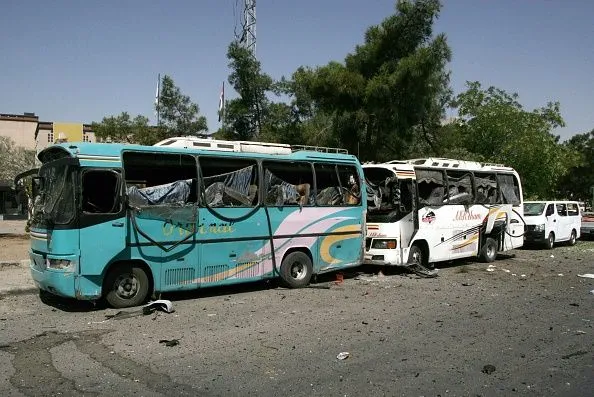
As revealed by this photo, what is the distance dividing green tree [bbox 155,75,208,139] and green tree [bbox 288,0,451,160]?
7.16 meters

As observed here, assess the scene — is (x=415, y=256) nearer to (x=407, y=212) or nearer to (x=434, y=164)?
(x=407, y=212)

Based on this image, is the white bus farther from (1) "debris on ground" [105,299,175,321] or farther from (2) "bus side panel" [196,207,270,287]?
(1) "debris on ground" [105,299,175,321]

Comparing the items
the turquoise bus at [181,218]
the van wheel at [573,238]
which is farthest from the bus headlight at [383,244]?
the van wheel at [573,238]

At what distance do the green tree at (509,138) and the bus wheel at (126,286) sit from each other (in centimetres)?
2072

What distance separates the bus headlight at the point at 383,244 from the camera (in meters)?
13.5

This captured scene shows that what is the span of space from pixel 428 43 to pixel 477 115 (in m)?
11.4

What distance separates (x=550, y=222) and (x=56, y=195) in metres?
20.0

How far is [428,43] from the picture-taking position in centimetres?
1919

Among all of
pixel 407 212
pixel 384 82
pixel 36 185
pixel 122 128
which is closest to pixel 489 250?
pixel 407 212

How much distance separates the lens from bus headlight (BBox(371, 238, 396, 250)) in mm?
13508

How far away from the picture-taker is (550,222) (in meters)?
22.5

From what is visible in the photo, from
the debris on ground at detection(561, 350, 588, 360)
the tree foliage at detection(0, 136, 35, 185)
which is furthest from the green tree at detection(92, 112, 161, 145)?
the debris on ground at detection(561, 350, 588, 360)

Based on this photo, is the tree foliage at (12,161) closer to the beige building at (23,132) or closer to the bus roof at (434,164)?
the beige building at (23,132)

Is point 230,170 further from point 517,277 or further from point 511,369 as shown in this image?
point 517,277
